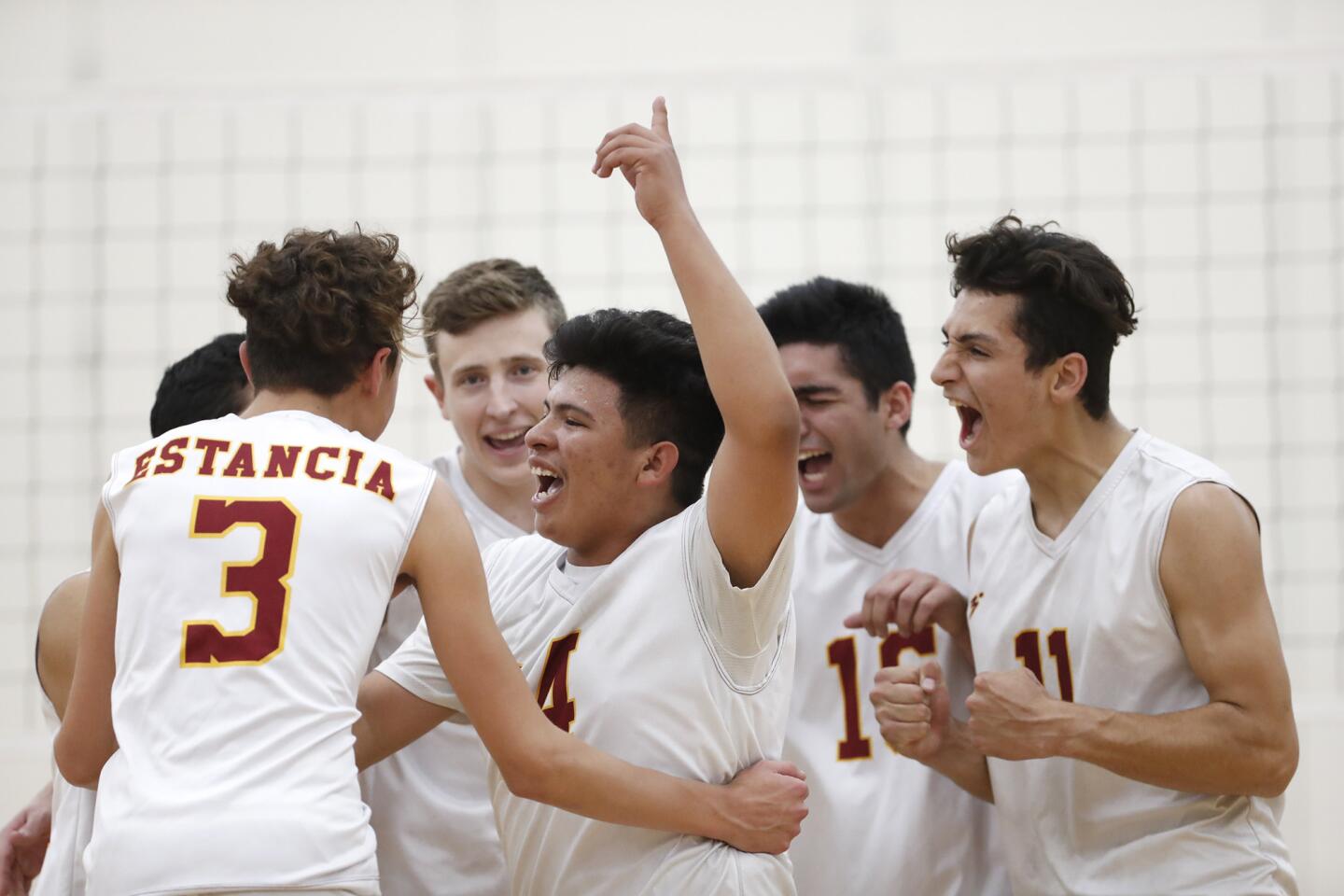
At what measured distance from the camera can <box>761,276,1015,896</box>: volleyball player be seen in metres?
2.84

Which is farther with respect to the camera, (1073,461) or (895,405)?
(895,405)

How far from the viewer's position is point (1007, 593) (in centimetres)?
272

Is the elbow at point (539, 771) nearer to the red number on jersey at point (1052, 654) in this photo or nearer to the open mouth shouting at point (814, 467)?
the red number on jersey at point (1052, 654)

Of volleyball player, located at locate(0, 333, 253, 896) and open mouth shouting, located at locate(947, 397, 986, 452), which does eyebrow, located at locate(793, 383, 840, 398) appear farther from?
volleyball player, located at locate(0, 333, 253, 896)

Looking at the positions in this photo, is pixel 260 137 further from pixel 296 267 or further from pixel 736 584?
pixel 736 584

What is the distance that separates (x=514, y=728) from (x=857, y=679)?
1.17 metres

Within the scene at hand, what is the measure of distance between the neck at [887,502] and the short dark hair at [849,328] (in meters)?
0.14

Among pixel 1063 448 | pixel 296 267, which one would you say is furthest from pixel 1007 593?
pixel 296 267

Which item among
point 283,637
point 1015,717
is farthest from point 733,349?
point 1015,717

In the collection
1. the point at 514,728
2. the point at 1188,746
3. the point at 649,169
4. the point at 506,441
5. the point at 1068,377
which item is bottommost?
the point at 1188,746

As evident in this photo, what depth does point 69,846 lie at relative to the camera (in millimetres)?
2520

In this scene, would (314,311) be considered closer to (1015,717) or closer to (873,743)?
(1015,717)

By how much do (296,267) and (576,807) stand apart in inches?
36.7

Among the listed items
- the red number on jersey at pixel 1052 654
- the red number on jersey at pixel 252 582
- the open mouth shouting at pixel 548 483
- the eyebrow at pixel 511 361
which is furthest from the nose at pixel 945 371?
the red number on jersey at pixel 252 582
